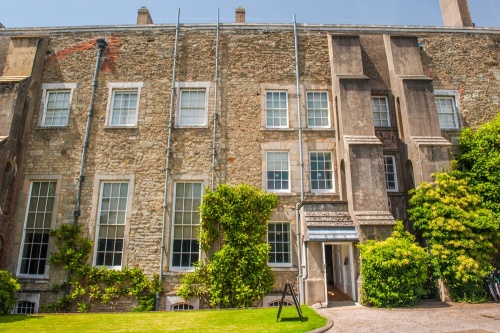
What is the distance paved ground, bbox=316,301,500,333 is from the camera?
7.23m

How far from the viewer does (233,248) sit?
11.7m

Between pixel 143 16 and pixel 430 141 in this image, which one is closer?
pixel 430 141

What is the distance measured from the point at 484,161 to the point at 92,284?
15109mm

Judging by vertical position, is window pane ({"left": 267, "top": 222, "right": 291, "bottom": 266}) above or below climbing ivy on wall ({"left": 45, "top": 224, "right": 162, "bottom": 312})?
above

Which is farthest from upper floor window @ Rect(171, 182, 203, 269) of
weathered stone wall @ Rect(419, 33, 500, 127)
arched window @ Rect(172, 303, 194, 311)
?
weathered stone wall @ Rect(419, 33, 500, 127)

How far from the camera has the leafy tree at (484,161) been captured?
39.1ft

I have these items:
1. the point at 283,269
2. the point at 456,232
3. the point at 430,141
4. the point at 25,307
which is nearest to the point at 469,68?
the point at 430,141

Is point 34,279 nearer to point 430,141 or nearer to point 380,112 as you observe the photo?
point 380,112

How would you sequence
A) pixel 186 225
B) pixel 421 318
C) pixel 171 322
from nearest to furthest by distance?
pixel 421 318 < pixel 171 322 < pixel 186 225

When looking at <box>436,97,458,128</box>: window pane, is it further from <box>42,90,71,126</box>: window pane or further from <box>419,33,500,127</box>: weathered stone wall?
<box>42,90,71,126</box>: window pane

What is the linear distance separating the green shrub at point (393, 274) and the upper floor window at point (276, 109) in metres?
6.37

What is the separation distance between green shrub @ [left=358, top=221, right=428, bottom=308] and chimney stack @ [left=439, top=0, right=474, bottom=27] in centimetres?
1333

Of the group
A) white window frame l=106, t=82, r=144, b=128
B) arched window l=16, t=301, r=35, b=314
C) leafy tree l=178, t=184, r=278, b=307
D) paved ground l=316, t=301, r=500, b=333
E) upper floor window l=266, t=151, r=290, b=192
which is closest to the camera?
paved ground l=316, t=301, r=500, b=333

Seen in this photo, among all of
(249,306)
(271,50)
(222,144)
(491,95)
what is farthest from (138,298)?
(491,95)
